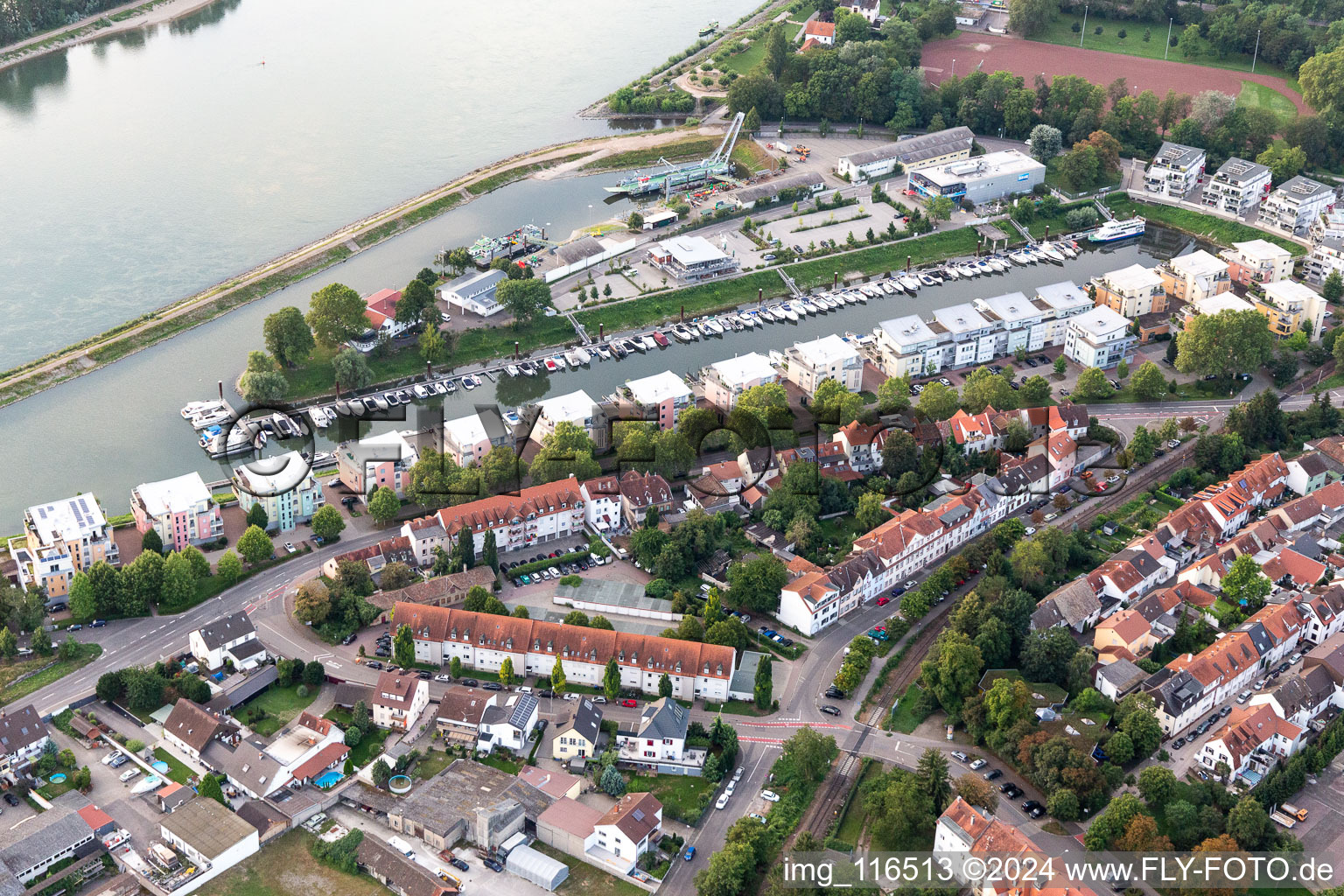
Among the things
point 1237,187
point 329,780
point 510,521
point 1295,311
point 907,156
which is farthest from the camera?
point 907,156

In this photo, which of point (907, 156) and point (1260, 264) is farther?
point (907, 156)

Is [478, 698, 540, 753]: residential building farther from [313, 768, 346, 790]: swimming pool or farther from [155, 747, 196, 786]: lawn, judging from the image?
[155, 747, 196, 786]: lawn

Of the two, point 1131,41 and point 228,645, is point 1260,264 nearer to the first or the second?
point 1131,41

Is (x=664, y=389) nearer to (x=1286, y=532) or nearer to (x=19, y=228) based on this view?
(x=1286, y=532)

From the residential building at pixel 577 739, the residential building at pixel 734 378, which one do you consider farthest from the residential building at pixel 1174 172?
the residential building at pixel 577 739

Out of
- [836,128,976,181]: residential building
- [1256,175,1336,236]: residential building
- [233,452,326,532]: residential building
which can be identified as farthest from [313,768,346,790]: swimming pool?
[1256,175,1336,236]: residential building

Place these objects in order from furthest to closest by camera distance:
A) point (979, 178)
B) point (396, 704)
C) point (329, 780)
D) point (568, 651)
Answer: point (979, 178) < point (568, 651) < point (396, 704) < point (329, 780)

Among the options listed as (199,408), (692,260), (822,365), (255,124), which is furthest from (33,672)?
(255,124)
